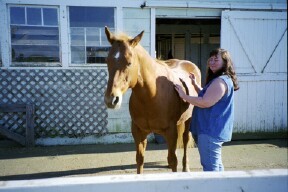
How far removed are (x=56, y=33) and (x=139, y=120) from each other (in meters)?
3.19

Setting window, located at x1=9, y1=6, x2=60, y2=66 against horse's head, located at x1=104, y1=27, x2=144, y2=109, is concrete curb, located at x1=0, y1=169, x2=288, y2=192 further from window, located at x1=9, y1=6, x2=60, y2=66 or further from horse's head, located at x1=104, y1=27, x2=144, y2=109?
window, located at x1=9, y1=6, x2=60, y2=66

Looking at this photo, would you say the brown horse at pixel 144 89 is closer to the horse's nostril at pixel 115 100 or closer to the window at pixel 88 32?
the horse's nostril at pixel 115 100

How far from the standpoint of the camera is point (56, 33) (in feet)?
17.3

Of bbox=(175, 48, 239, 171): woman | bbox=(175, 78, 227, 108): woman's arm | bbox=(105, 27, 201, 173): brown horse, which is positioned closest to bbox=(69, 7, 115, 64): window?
bbox=(105, 27, 201, 173): brown horse

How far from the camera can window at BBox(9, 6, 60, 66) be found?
512 centimetres

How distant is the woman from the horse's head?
0.64 m

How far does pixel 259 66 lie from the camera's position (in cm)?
608

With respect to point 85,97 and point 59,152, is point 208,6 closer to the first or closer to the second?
point 85,97

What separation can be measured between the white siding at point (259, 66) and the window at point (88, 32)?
2.70m

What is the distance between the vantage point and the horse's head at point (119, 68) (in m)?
2.35

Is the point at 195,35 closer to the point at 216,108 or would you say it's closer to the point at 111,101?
the point at 216,108

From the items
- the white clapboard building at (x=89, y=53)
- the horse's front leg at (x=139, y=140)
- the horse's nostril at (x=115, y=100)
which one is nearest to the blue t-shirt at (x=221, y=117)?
the horse's nostril at (x=115, y=100)

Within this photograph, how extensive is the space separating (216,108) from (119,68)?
982 millimetres

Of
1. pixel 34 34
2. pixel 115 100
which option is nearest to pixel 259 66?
pixel 115 100
